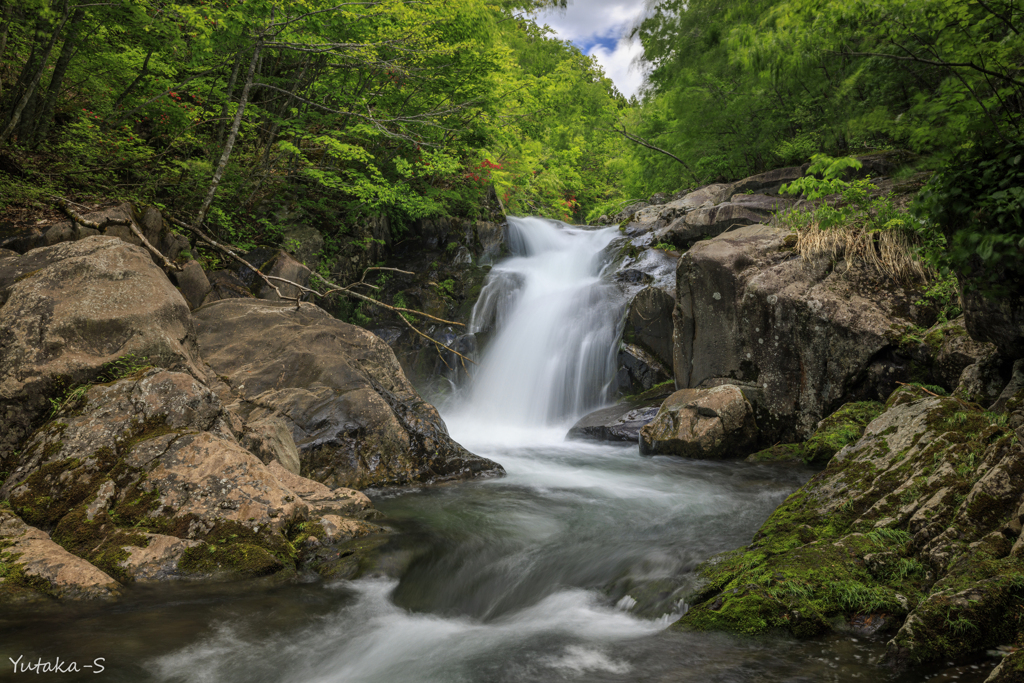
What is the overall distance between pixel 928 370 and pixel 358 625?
6.94 m

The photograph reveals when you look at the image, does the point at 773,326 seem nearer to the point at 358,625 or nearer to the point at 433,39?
the point at 358,625

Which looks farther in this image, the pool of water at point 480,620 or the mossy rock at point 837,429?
the mossy rock at point 837,429

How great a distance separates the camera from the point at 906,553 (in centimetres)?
318

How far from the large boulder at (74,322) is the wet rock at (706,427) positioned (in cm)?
626

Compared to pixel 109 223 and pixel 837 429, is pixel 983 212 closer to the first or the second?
pixel 837 429

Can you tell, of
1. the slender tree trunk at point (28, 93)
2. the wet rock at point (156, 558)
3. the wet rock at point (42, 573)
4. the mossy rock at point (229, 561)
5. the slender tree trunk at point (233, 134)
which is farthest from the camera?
the slender tree trunk at point (233, 134)

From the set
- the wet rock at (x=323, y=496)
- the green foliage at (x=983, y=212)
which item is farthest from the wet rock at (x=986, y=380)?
the wet rock at (x=323, y=496)

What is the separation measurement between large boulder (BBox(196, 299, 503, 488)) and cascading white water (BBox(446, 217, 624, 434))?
158 inches

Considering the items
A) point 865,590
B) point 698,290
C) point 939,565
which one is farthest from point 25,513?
point 698,290

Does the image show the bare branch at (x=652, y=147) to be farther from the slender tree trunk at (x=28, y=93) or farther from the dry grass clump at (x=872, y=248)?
the slender tree trunk at (x=28, y=93)

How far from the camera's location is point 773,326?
812 centimetres

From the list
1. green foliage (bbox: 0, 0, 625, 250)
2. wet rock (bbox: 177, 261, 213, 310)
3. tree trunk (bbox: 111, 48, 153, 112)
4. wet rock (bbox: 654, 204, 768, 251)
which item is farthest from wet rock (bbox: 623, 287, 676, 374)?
tree trunk (bbox: 111, 48, 153, 112)

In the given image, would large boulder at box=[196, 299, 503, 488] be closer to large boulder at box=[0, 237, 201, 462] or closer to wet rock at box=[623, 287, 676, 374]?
large boulder at box=[0, 237, 201, 462]

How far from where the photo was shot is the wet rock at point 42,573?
11.5 feet
